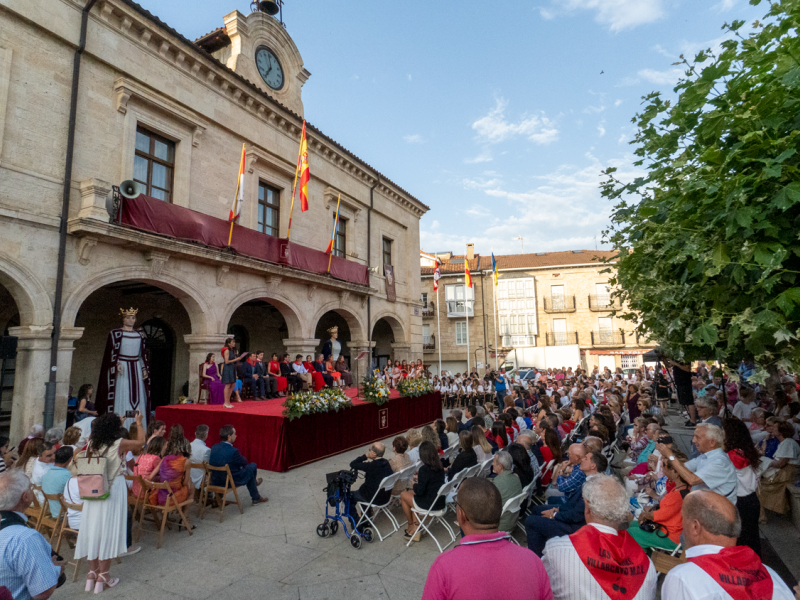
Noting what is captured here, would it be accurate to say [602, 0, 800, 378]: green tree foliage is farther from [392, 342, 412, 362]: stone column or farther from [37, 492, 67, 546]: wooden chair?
[392, 342, 412, 362]: stone column

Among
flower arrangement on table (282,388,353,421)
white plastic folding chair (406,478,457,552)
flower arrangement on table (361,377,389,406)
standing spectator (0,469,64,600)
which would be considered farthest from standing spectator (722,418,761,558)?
flower arrangement on table (361,377,389,406)

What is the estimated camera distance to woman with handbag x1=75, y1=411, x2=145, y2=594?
3.88 metres

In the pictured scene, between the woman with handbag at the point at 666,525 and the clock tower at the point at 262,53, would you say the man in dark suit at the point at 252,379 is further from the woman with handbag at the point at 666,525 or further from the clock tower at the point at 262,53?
the woman with handbag at the point at 666,525

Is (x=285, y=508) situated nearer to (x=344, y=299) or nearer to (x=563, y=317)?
(x=344, y=299)

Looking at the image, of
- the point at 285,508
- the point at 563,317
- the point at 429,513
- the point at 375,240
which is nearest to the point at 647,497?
the point at 429,513

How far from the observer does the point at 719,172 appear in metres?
2.70

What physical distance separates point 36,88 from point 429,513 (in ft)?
34.2

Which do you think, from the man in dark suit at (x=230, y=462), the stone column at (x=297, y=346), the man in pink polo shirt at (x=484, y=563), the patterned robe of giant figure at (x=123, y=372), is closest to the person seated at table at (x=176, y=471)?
the man in dark suit at (x=230, y=462)

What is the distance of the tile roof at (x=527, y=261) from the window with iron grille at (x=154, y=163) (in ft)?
82.2

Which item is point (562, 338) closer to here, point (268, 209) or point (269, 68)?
point (268, 209)

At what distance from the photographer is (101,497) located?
12.9 ft

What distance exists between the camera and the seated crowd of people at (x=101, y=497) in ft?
7.66

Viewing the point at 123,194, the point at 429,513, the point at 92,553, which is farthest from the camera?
the point at 123,194

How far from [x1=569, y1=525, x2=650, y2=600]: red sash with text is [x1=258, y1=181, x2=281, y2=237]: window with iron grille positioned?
13.0 metres
